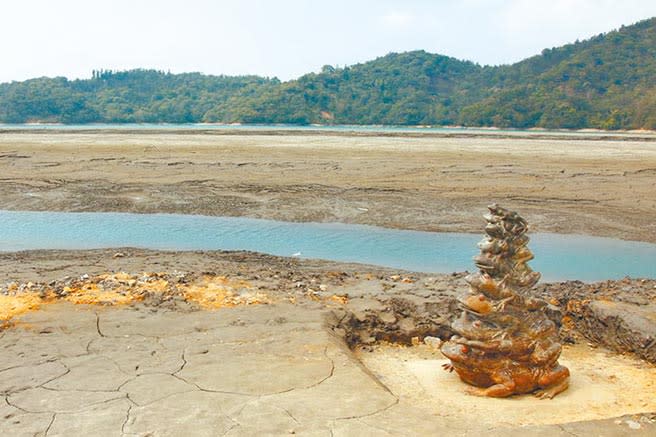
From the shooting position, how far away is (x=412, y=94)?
12344cm

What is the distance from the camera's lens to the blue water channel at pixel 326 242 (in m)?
13.2

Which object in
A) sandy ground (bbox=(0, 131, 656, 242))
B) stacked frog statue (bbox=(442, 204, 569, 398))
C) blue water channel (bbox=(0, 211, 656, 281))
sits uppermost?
stacked frog statue (bbox=(442, 204, 569, 398))

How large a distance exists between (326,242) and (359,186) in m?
8.23

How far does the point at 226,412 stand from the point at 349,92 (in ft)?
409

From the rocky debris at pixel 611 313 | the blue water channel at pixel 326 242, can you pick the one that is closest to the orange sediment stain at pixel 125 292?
the rocky debris at pixel 611 313

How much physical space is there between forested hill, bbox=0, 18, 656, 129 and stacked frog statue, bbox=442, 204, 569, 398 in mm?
76784

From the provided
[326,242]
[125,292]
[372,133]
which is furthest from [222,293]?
[372,133]

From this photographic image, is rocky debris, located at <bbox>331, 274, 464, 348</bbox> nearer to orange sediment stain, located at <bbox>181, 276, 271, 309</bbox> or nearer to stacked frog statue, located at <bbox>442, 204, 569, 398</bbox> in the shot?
orange sediment stain, located at <bbox>181, 276, 271, 309</bbox>

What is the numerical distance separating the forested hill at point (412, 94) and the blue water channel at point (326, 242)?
68053 mm

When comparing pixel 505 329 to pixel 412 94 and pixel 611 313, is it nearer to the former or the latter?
pixel 611 313

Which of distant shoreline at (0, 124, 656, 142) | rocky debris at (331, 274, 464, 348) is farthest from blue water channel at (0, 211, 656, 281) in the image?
distant shoreline at (0, 124, 656, 142)

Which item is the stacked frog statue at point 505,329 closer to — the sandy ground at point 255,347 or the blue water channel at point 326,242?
the sandy ground at point 255,347

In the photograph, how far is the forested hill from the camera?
296 ft

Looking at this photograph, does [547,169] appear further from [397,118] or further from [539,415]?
[397,118]
